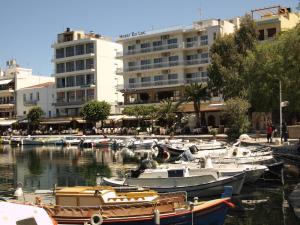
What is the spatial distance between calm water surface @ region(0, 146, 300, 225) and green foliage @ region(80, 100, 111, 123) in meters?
29.6

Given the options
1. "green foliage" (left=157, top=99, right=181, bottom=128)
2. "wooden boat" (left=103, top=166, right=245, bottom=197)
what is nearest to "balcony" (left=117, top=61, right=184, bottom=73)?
"green foliage" (left=157, top=99, right=181, bottom=128)

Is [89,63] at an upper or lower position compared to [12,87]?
upper

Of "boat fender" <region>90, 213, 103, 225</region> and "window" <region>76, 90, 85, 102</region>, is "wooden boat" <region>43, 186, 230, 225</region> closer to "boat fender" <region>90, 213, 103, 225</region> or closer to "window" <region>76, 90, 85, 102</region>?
"boat fender" <region>90, 213, 103, 225</region>

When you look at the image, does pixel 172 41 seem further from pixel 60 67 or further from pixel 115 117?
pixel 60 67

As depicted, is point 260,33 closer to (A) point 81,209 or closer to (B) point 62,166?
(B) point 62,166

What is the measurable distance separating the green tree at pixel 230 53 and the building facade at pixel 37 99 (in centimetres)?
4392

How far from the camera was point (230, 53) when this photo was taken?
63031 millimetres

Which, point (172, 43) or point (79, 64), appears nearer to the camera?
point (172, 43)

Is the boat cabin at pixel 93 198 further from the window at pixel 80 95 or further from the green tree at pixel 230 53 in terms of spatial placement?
the window at pixel 80 95

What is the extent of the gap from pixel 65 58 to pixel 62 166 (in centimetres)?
5688

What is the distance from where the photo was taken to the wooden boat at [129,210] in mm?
14922

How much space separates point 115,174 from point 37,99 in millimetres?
69772

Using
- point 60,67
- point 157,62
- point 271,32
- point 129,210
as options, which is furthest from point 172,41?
point 129,210

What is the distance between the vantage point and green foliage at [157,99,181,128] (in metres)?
70.0
